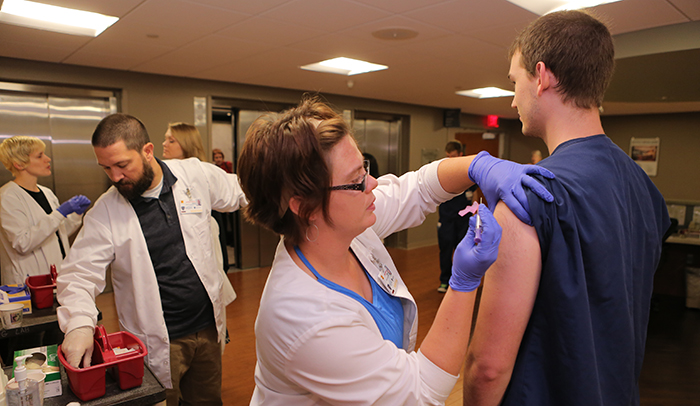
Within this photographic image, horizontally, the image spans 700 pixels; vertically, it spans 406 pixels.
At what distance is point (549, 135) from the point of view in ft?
3.62

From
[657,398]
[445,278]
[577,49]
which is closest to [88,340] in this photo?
[577,49]

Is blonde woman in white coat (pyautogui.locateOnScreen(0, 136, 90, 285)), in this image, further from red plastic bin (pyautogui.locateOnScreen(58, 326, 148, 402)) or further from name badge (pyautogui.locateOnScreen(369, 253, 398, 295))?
name badge (pyautogui.locateOnScreen(369, 253, 398, 295))

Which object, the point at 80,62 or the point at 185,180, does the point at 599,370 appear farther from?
the point at 80,62

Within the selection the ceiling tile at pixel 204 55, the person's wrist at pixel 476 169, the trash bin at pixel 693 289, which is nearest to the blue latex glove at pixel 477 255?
the person's wrist at pixel 476 169

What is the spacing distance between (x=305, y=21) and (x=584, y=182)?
2457 millimetres

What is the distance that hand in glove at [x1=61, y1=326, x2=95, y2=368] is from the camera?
4.68 feet

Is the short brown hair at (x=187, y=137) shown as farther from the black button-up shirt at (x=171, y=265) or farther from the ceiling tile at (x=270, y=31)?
the black button-up shirt at (x=171, y=265)

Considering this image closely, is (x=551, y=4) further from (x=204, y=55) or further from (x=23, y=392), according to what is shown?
(x=23, y=392)

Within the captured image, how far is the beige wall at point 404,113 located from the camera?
446 centimetres

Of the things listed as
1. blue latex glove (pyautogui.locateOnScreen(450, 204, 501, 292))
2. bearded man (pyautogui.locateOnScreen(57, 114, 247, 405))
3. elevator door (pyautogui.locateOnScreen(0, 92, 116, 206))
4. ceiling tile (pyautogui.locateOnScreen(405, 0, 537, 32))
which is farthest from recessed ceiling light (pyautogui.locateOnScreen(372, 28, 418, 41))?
elevator door (pyautogui.locateOnScreen(0, 92, 116, 206))

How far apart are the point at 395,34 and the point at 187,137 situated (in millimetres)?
1865

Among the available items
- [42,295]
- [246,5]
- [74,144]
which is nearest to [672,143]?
[246,5]

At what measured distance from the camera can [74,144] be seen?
470 centimetres

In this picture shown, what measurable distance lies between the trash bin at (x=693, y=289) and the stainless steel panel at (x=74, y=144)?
6965 mm
